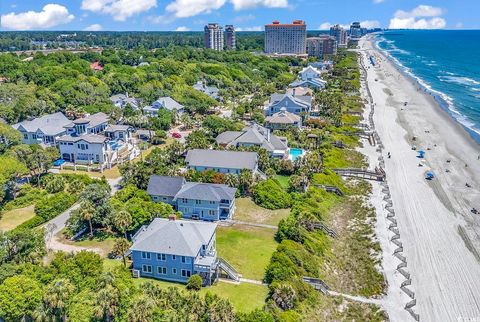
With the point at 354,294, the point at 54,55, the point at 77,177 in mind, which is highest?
the point at 54,55

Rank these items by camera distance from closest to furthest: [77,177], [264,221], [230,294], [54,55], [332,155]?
[230,294]
[264,221]
[77,177]
[332,155]
[54,55]

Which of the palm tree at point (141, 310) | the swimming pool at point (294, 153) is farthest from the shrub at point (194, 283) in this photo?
the swimming pool at point (294, 153)

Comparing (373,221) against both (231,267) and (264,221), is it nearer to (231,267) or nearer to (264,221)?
(264,221)

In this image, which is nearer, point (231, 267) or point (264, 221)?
point (231, 267)

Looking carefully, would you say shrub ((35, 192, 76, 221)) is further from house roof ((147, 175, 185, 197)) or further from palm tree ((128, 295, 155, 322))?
palm tree ((128, 295, 155, 322))

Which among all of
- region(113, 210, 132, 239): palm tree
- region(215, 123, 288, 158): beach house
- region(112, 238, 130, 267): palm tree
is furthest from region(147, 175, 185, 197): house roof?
region(215, 123, 288, 158): beach house

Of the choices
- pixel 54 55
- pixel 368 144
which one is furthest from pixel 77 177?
pixel 54 55

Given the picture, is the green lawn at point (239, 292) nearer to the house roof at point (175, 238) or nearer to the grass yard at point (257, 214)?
the house roof at point (175, 238)
